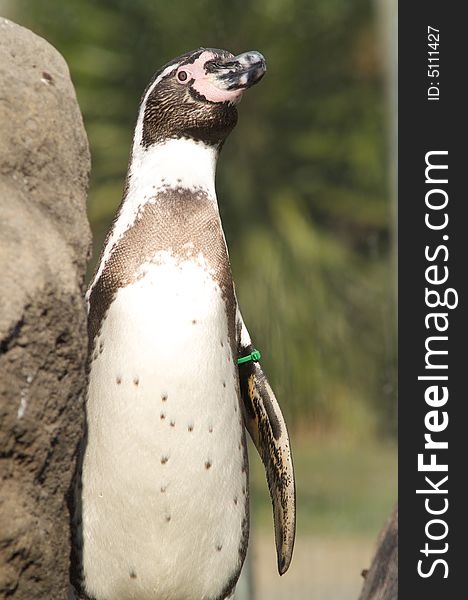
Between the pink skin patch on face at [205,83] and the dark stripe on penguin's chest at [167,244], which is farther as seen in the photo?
the pink skin patch on face at [205,83]

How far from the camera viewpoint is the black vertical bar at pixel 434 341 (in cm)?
319

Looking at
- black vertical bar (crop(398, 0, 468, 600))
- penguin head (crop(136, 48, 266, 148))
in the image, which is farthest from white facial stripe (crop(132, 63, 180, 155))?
black vertical bar (crop(398, 0, 468, 600))

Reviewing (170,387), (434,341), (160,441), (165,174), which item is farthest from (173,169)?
(434,341)

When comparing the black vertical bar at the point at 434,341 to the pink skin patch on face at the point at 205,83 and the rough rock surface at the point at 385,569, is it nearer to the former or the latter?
the rough rock surface at the point at 385,569

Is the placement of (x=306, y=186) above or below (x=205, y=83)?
above

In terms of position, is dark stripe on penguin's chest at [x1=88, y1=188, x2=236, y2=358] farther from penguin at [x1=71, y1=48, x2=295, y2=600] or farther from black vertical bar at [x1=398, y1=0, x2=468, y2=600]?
black vertical bar at [x1=398, y1=0, x2=468, y2=600]

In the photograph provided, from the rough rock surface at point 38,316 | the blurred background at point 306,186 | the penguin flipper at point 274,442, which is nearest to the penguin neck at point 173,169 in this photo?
the rough rock surface at point 38,316

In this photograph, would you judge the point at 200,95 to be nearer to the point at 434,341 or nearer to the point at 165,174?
the point at 165,174

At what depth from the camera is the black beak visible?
280cm

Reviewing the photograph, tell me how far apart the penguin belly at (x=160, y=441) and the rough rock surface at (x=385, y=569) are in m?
0.82

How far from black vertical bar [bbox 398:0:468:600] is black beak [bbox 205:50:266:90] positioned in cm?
76

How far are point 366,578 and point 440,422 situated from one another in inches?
30.5

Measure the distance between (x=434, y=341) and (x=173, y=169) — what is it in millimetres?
924

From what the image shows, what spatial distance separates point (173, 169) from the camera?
2.83 m
